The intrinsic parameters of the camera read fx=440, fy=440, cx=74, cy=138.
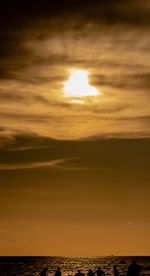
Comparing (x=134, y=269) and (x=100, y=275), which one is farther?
(x=100, y=275)

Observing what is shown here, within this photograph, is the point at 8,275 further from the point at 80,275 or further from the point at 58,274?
the point at 58,274

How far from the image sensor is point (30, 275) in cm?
10581

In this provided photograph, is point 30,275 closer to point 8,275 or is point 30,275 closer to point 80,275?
point 8,275

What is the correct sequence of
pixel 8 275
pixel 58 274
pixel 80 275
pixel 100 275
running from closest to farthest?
pixel 58 274 → pixel 80 275 → pixel 100 275 → pixel 8 275

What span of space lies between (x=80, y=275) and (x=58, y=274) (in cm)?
765

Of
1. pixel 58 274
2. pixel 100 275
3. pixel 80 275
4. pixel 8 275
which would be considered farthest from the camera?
pixel 8 275

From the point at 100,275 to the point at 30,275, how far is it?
4922cm

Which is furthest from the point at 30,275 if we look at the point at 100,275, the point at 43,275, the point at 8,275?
the point at 43,275

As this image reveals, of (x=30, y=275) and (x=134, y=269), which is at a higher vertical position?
(x=134, y=269)

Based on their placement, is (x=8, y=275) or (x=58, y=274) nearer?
(x=58, y=274)

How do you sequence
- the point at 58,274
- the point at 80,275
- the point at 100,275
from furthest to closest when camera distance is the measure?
1. the point at 100,275
2. the point at 80,275
3. the point at 58,274

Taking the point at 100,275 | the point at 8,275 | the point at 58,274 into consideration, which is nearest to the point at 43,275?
the point at 58,274

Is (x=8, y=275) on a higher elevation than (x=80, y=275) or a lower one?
lower

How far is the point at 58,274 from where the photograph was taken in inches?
1876
